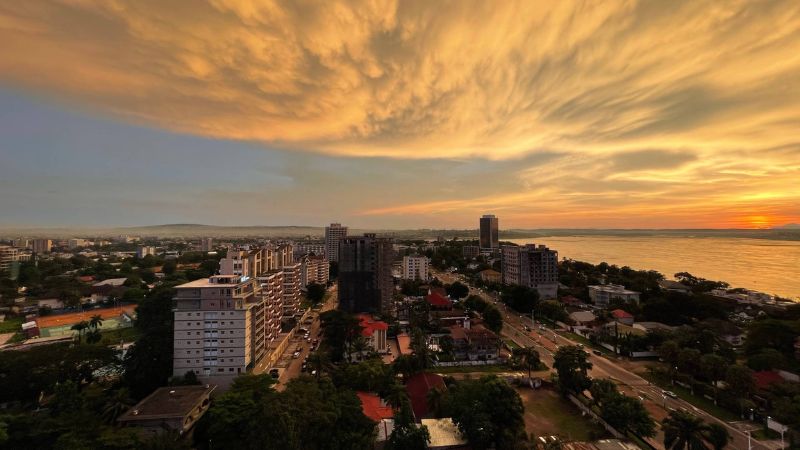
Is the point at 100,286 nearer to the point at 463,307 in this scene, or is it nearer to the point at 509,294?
the point at 463,307

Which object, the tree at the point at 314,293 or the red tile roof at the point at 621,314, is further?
the tree at the point at 314,293

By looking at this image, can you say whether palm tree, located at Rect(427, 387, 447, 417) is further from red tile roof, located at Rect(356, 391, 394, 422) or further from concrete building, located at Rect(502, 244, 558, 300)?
concrete building, located at Rect(502, 244, 558, 300)

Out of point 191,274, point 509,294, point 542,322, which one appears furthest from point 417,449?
point 191,274

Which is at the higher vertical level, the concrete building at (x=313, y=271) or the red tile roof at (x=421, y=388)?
the concrete building at (x=313, y=271)

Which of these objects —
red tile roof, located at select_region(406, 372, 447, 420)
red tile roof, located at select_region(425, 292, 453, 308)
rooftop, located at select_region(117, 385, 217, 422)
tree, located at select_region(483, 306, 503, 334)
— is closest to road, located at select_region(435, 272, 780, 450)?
tree, located at select_region(483, 306, 503, 334)

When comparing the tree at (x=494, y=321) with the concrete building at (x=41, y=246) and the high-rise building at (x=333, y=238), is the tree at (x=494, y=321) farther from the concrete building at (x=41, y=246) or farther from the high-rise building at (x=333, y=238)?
the concrete building at (x=41, y=246)

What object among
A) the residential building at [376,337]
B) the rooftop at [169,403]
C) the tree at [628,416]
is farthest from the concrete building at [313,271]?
the tree at [628,416]

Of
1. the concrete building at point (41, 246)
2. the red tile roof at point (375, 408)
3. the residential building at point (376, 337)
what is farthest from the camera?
the concrete building at point (41, 246)

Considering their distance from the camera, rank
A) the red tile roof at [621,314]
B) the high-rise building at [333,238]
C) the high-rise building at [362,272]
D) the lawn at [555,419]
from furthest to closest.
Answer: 1. the high-rise building at [333,238]
2. the high-rise building at [362,272]
3. the red tile roof at [621,314]
4. the lawn at [555,419]
